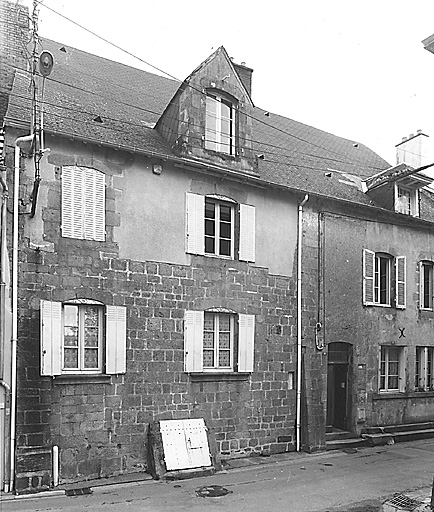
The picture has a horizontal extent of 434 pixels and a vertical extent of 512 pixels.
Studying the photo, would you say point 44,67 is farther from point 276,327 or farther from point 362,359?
point 362,359

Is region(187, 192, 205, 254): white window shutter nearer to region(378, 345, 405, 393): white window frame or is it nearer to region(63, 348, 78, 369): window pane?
region(63, 348, 78, 369): window pane

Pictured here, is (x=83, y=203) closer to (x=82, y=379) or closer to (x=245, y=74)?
(x=82, y=379)

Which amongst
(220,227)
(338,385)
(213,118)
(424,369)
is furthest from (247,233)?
(424,369)

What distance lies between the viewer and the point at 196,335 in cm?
1238

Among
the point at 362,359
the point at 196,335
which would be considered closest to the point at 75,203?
the point at 196,335

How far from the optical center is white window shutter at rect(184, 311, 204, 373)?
1222 cm

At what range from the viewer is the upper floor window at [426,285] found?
1744 centimetres

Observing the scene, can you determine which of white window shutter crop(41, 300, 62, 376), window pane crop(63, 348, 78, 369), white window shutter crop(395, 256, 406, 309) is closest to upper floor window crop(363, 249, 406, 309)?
white window shutter crop(395, 256, 406, 309)

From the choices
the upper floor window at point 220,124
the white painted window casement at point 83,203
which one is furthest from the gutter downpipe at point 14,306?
the upper floor window at point 220,124

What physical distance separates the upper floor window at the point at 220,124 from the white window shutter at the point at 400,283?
20.1 ft

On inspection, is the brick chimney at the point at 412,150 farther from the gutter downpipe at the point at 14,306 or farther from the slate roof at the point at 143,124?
the gutter downpipe at the point at 14,306

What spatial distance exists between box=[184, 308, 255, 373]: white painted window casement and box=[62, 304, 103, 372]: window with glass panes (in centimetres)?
195

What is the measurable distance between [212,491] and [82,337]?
3.58 metres

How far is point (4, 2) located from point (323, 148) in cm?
1026
